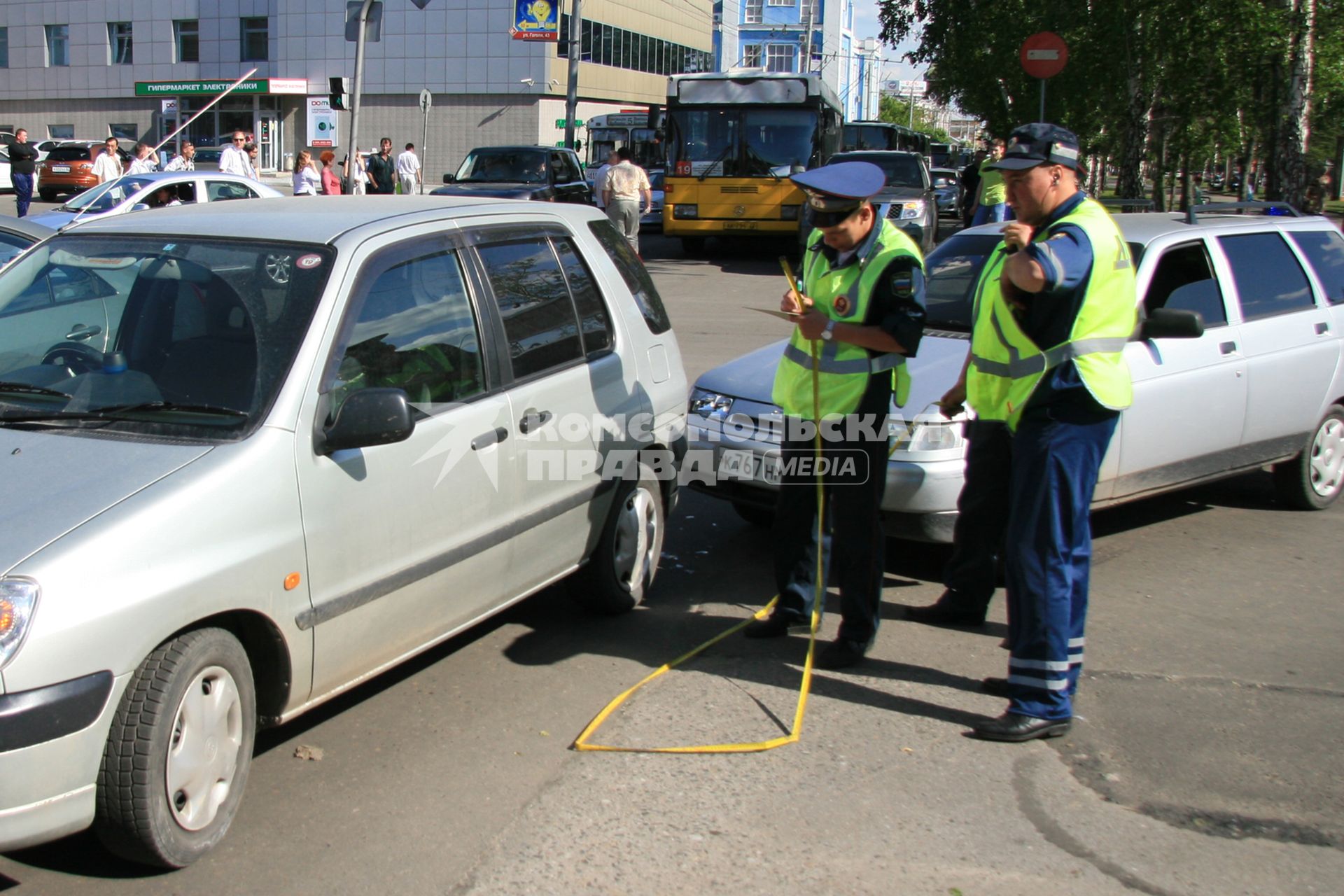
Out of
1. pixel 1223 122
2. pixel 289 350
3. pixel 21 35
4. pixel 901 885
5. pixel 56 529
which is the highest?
pixel 21 35

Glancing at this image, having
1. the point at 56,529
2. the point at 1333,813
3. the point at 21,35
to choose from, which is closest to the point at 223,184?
the point at 56,529

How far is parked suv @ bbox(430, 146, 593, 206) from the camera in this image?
2053 cm

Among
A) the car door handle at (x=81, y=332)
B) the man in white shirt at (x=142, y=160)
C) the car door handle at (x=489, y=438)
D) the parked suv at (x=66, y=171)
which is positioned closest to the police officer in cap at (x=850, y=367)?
the car door handle at (x=489, y=438)

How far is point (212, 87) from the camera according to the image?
57188 mm

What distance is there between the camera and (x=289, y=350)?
3.74 metres

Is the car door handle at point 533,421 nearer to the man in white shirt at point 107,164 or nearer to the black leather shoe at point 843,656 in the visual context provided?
the black leather shoe at point 843,656

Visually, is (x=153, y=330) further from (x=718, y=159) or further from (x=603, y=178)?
(x=718, y=159)

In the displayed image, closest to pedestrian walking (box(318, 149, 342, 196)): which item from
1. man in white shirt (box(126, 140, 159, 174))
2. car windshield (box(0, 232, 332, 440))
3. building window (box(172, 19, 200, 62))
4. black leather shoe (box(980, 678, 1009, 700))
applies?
man in white shirt (box(126, 140, 159, 174))

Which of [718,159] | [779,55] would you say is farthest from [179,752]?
[779,55]

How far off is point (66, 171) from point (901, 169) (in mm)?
25375

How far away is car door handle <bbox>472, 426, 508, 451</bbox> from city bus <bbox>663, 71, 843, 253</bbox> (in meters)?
16.9

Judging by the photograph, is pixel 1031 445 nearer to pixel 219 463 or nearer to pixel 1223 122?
pixel 219 463

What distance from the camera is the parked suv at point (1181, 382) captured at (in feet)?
18.7

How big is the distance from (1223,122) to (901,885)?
65.9ft
